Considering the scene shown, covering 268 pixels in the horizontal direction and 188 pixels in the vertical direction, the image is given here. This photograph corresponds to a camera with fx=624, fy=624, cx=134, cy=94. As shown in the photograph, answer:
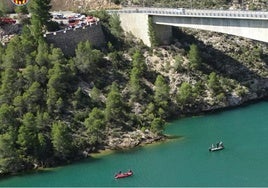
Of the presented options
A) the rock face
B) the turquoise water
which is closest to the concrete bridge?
the rock face

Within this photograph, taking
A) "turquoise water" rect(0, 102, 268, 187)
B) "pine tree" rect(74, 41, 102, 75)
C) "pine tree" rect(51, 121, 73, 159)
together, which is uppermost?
"pine tree" rect(74, 41, 102, 75)

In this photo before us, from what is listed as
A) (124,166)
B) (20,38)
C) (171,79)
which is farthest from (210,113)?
(20,38)

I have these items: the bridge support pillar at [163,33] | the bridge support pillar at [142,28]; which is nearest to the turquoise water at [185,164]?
the bridge support pillar at [163,33]

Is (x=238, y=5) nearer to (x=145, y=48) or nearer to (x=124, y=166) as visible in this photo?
(x=145, y=48)

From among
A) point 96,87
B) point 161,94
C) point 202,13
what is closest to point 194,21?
point 202,13

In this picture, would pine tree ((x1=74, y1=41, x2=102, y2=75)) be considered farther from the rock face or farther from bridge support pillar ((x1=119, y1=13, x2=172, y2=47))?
bridge support pillar ((x1=119, y1=13, x2=172, y2=47))

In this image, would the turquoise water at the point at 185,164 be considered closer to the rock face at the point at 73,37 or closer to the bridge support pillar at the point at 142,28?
the rock face at the point at 73,37

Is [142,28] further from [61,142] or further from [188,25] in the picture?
[61,142]
